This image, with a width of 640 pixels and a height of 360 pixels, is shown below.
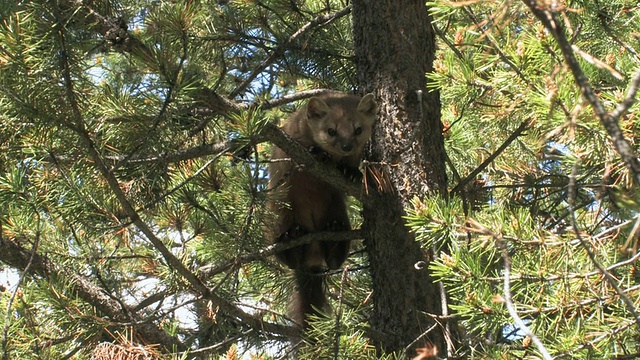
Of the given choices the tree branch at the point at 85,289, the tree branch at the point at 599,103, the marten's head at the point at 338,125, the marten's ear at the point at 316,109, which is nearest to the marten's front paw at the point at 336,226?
the marten's head at the point at 338,125

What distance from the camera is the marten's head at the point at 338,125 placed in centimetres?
512

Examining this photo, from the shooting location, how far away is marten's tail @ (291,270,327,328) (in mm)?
5168

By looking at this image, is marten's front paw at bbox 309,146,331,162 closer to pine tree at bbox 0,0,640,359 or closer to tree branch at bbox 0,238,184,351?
pine tree at bbox 0,0,640,359

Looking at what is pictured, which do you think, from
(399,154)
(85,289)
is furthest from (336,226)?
(85,289)

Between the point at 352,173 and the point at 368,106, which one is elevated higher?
the point at 368,106

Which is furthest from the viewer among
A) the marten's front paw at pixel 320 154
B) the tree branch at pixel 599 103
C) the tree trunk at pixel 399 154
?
the marten's front paw at pixel 320 154

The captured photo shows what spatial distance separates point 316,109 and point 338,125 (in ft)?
0.96

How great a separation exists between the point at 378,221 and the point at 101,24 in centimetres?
185

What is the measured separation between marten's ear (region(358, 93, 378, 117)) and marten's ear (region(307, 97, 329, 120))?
0.56 m

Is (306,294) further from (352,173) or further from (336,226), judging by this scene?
(352,173)

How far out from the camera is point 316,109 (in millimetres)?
5410

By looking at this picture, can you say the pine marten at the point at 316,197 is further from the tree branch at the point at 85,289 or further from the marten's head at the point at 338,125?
the tree branch at the point at 85,289

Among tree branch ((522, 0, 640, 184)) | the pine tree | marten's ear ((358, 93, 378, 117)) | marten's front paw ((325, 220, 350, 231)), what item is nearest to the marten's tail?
the pine tree

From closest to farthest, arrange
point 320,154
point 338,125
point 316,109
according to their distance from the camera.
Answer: point 320,154, point 338,125, point 316,109
